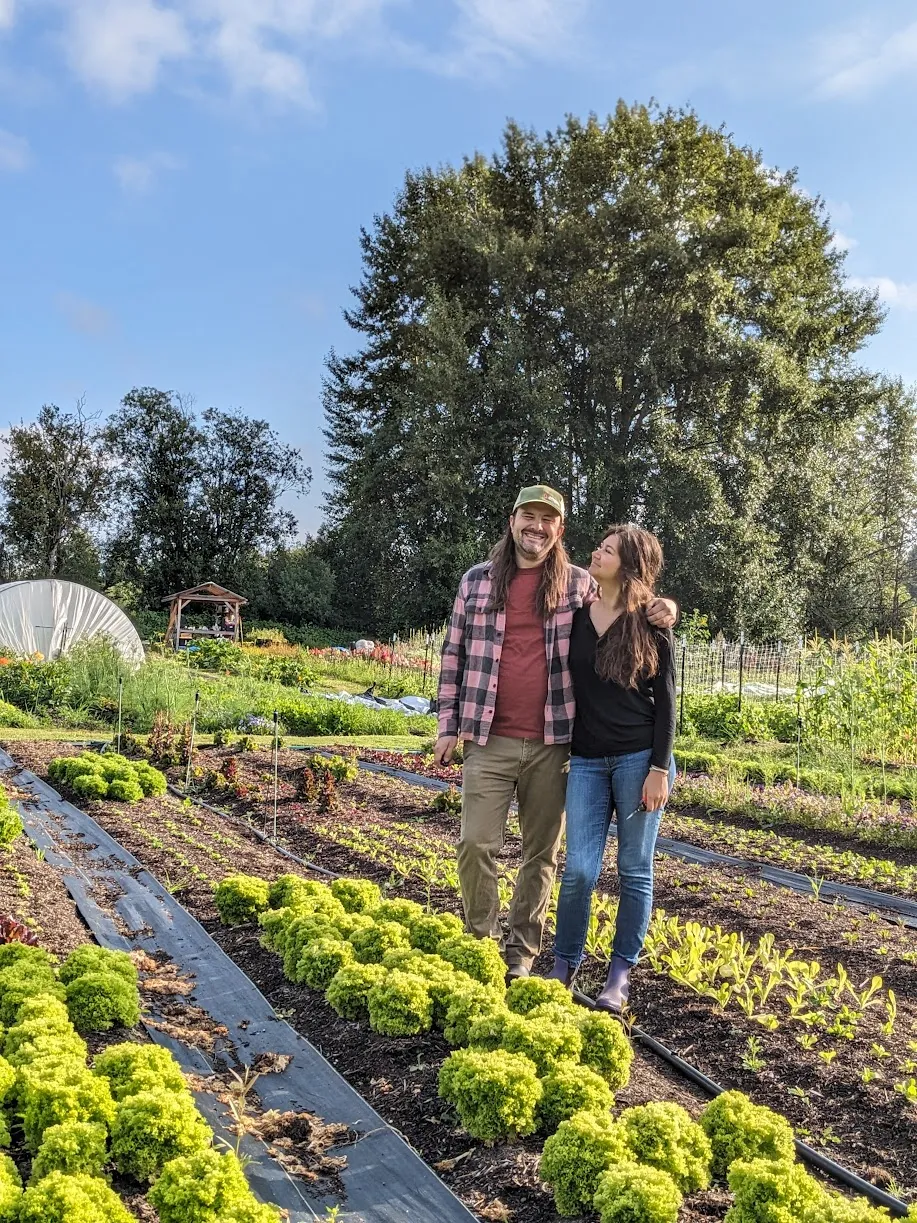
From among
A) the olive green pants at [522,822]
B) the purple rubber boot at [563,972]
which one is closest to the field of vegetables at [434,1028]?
the purple rubber boot at [563,972]

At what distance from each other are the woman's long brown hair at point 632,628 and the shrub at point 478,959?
1.10 m

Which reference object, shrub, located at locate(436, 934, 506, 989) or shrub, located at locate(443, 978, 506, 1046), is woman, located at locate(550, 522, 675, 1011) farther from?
shrub, located at locate(443, 978, 506, 1046)

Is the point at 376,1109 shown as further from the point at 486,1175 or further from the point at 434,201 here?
the point at 434,201

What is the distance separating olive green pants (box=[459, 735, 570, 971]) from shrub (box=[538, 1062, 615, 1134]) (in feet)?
3.36

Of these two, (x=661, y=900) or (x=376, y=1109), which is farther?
(x=661, y=900)

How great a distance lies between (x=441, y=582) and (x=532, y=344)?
6.44 m

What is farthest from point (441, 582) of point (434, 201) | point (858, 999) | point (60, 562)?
point (858, 999)

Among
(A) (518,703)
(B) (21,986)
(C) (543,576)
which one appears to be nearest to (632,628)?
(C) (543,576)

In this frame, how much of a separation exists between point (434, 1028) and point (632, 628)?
1.57m

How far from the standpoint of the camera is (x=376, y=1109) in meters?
2.88

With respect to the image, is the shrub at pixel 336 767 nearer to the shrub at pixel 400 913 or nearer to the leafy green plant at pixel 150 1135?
the shrub at pixel 400 913

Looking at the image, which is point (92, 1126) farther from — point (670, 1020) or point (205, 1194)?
point (670, 1020)

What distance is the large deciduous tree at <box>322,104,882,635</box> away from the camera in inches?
889

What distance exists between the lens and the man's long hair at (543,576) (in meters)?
3.68
